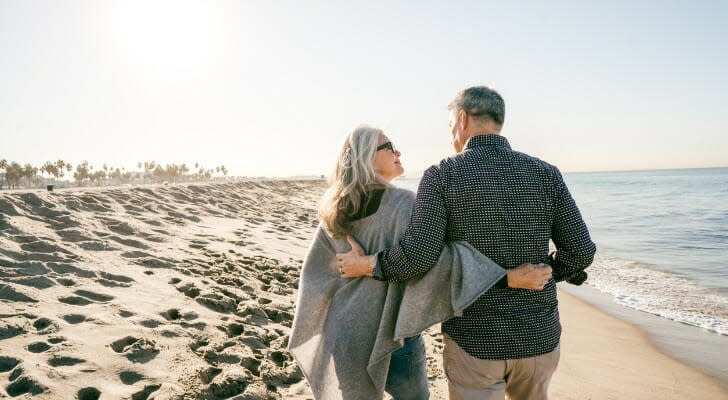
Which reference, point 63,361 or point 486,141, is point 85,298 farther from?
point 486,141

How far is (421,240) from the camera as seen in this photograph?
6.52 ft

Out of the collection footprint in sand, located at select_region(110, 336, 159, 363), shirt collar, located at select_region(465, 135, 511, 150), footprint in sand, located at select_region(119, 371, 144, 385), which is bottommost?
footprint in sand, located at select_region(119, 371, 144, 385)

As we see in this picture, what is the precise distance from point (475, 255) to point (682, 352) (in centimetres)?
543

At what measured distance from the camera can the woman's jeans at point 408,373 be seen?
2.24m

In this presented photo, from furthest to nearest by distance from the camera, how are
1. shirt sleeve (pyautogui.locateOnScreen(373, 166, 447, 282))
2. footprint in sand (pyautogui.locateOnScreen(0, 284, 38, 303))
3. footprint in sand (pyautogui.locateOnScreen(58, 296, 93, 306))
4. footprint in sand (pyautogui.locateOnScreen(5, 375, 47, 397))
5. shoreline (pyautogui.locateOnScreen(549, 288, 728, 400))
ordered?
shoreline (pyautogui.locateOnScreen(549, 288, 728, 400)) → footprint in sand (pyautogui.locateOnScreen(58, 296, 93, 306)) → footprint in sand (pyautogui.locateOnScreen(0, 284, 38, 303)) → footprint in sand (pyautogui.locateOnScreen(5, 375, 47, 397)) → shirt sleeve (pyautogui.locateOnScreen(373, 166, 447, 282))

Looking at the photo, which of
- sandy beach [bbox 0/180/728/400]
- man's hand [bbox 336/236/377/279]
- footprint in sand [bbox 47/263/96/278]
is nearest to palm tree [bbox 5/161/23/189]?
sandy beach [bbox 0/180/728/400]

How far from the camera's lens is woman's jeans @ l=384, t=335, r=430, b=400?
224 cm

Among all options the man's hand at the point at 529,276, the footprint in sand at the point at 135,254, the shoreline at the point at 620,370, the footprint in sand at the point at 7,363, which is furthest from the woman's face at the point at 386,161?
the footprint in sand at the point at 135,254

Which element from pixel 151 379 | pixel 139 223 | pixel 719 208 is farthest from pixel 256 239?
pixel 719 208

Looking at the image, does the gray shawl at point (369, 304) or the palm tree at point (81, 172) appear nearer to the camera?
the gray shawl at point (369, 304)

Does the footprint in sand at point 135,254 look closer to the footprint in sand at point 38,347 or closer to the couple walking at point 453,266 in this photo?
the footprint in sand at point 38,347

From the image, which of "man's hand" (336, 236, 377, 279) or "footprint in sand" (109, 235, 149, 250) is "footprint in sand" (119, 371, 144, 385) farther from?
"footprint in sand" (109, 235, 149, 250)

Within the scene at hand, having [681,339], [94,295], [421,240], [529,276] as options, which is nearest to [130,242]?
[94,295]

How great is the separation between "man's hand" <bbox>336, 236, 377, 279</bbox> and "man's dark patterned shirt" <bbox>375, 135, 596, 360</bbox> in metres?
0.08
